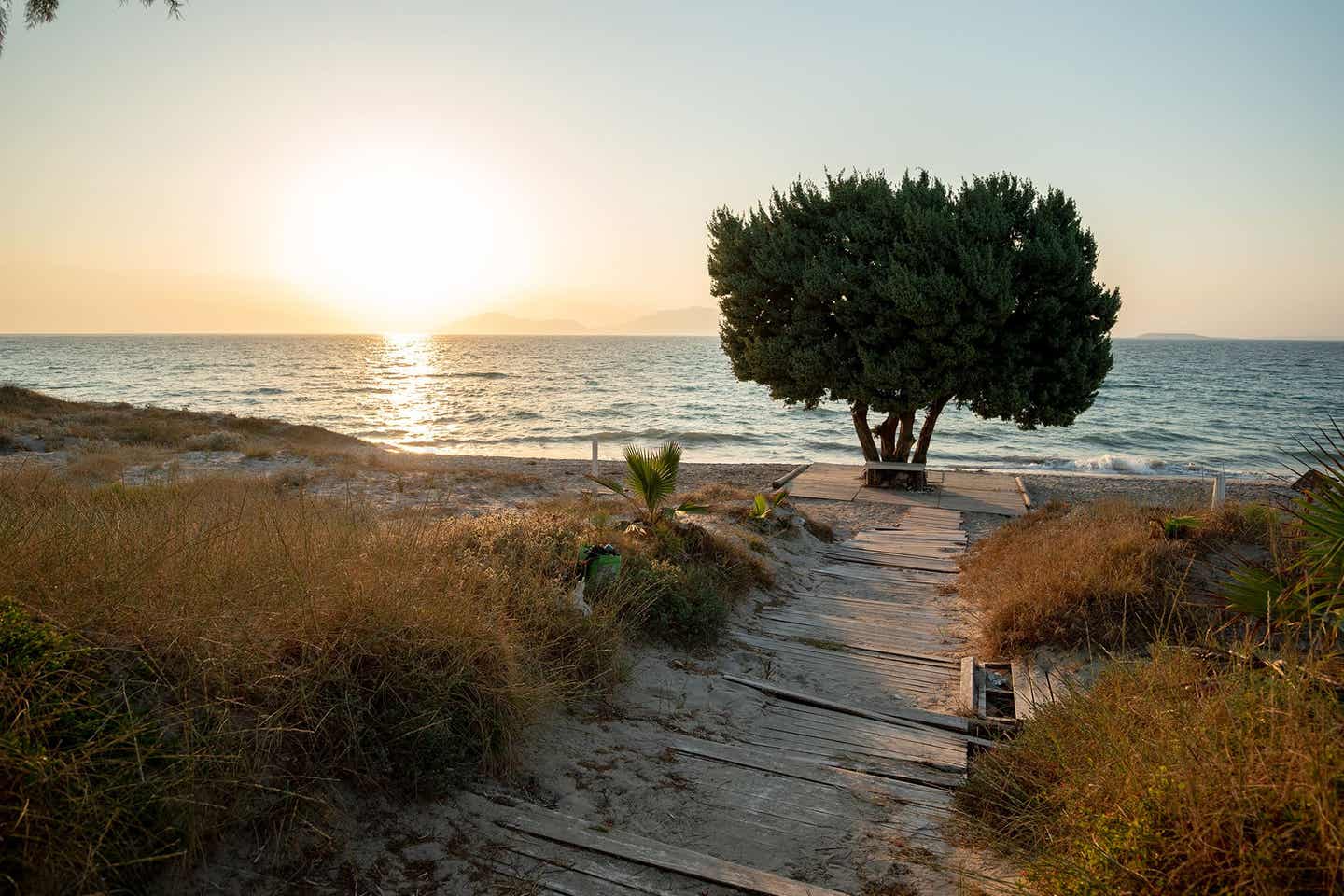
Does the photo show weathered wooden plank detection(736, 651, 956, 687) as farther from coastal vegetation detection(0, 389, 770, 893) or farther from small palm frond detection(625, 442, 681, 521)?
small palm frond detection(625, 442, 681, 521)

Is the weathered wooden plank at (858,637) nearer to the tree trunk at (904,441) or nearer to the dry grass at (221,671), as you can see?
the dry grass at (221,671)

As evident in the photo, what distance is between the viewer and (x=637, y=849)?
421 cm

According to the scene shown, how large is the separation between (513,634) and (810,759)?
2250 millimetres

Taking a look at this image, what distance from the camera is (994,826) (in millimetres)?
4551

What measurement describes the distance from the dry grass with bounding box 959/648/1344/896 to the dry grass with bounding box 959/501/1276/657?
2.79 metres

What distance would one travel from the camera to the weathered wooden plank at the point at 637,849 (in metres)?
4.01

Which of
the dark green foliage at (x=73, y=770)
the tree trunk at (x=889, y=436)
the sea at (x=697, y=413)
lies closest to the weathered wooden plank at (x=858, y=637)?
the dark green foliage at (x=73, y=770)

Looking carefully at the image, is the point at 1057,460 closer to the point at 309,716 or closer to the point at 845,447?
the point at 845,447

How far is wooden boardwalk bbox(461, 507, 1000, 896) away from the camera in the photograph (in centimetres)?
409

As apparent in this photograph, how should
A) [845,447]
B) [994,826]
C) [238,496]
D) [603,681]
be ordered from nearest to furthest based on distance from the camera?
1. [994,826]
2. [603,681]
3. [238,496]
4. [845,447]

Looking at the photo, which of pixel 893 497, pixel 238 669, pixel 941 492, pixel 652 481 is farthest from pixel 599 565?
pixel 941 492

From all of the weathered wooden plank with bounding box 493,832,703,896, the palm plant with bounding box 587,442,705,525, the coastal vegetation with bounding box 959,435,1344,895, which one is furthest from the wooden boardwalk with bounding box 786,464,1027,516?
the weathered wooden plank with bounding box 493,832,703,896

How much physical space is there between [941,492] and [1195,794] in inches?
622

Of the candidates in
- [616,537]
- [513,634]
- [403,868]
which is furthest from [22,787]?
[616,537]
